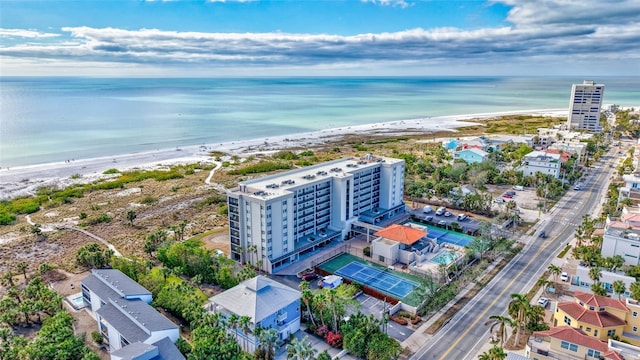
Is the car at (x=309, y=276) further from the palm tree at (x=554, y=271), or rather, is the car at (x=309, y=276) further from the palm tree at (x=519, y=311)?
the palm tree at (x=554, y=271)

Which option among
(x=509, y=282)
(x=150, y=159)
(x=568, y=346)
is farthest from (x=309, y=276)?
(x=150, y=159)

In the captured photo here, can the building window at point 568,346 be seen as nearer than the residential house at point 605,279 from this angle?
Yes

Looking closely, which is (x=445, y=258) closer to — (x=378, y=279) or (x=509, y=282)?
(x=509, y=282)

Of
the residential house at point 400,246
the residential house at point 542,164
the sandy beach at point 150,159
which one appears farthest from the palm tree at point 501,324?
the sandy beach at point 150,159

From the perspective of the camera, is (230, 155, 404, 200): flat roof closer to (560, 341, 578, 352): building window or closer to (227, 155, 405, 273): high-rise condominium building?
(227, 155, 405, 273): high-rise condominium building

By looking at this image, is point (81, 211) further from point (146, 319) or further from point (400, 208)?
point (400, 208)

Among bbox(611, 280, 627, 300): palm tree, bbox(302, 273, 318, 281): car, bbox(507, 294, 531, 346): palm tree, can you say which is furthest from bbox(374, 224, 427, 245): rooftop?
bbox(611, 280, 627, 300): palm tree
